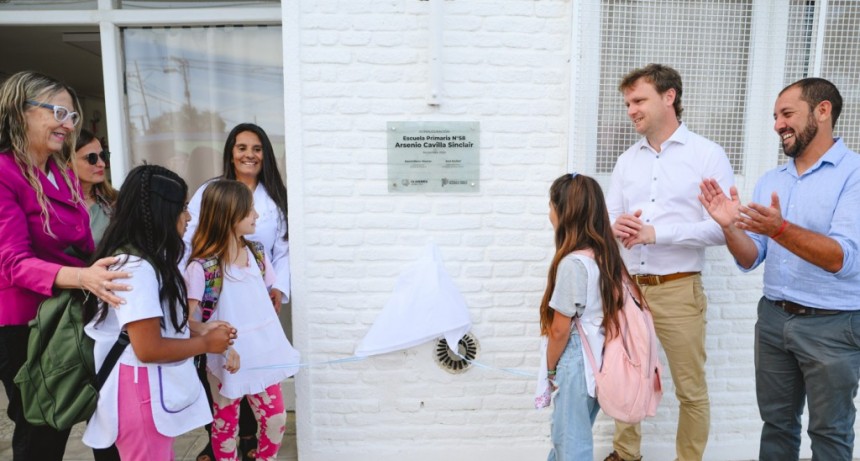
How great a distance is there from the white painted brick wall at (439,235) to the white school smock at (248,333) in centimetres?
41

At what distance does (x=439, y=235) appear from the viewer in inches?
113

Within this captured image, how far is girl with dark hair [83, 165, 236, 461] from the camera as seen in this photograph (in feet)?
5.74

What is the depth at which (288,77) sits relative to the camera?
8.98ft

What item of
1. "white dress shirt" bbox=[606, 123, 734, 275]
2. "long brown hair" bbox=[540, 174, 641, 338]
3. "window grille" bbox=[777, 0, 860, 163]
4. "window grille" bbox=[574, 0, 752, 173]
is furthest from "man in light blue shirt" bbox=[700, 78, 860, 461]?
"window grille" bbox=[777, 0, 860, 163]

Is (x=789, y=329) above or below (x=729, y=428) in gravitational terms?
above

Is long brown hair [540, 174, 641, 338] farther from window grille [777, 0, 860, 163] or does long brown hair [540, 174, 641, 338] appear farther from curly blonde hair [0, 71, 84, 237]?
curly blonde hair [0, 71, 84, 237]

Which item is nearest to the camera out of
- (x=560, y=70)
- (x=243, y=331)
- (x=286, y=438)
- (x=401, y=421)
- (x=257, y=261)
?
(x=243, y=331)

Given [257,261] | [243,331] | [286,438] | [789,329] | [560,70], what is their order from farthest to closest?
1. [286,438]
2. [560,70]
3. [257,261]
4. [243,331]
5. [789,329]

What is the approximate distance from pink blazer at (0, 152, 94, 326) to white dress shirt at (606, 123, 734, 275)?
2393 millimetres

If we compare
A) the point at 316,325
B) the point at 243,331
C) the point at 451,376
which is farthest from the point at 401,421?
the point at 243,331

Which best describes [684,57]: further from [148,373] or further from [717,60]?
[148,373]

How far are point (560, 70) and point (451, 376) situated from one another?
1738mm

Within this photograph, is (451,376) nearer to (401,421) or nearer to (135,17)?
(401,421)

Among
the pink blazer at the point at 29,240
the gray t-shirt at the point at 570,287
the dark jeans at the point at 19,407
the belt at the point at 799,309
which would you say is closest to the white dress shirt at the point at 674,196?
the belt at the point at 799,309
